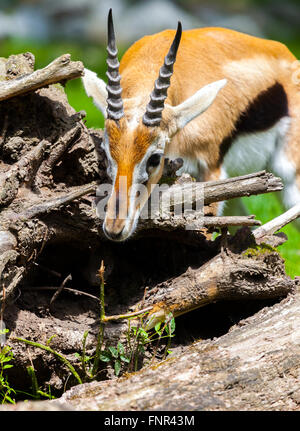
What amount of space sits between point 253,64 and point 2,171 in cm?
335

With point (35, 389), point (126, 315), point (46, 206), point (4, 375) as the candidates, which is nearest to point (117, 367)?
point (126, 315)

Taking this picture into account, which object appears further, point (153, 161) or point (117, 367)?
point (153, 161)

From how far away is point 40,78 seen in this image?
4.12 meters

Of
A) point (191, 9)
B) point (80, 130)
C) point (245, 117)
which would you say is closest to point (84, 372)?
point (80, 130)

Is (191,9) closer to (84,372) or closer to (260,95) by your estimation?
(260,95)

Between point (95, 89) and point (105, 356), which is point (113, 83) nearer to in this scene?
point (95, 89)

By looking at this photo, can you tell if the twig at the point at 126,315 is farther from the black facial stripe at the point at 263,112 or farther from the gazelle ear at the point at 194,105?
the black facial stripe at the point at 263,112

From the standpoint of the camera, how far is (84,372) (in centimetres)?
392

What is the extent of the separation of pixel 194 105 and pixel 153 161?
0.77 meters

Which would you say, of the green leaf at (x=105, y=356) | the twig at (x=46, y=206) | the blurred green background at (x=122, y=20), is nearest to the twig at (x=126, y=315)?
the green leaf at (x=105, y=356)

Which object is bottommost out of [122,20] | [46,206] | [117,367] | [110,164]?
[122,20]

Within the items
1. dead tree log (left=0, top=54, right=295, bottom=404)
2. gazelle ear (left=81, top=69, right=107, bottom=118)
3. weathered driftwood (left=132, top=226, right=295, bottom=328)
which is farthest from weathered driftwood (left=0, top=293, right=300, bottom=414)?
gazelle ear (left=81, top=69, right=107, bottom=118)

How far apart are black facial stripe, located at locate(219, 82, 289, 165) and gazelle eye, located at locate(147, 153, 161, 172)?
1.78m

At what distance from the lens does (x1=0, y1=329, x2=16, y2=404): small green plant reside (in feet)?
11.7
